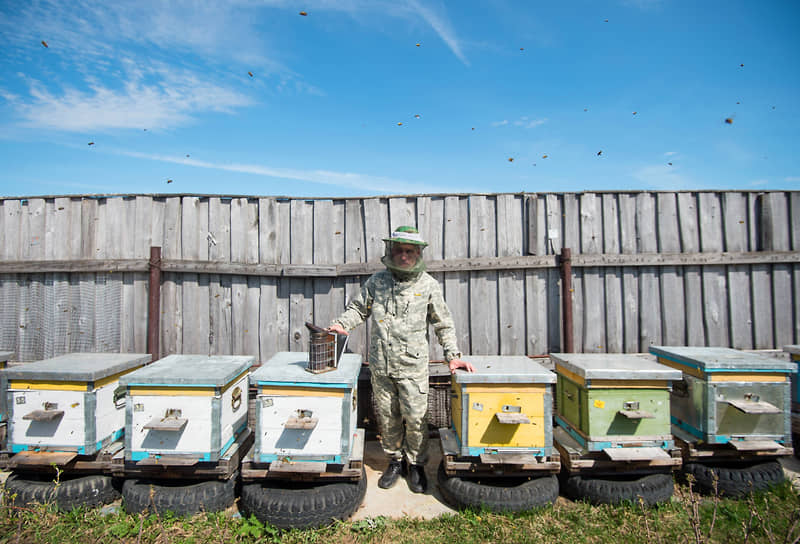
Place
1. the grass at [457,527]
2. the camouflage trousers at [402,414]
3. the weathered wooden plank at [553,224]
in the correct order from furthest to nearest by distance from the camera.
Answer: the weathered wooden plank at [553,224] → the camouflage trousers at [402,414] → the grass at [457,527]

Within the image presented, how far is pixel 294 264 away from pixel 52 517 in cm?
297

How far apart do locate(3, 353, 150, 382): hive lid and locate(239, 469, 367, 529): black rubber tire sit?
59.5 inches

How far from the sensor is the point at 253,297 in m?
4.67

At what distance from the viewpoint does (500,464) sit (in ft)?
10.5

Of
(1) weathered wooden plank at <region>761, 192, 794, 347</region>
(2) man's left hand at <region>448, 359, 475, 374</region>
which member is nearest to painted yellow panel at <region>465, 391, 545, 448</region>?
(2) man's left hand at <region>448, 359, 475, 374</region>

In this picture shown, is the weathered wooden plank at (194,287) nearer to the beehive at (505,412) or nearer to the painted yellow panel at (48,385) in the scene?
the painted yellow panel at (48,385)

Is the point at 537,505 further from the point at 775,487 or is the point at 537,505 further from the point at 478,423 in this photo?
the point at 775,487

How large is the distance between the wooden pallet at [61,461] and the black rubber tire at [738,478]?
5015mm

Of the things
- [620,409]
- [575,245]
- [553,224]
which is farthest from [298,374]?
[575,245]

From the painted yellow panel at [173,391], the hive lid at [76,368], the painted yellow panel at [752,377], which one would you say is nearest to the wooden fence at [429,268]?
the hive lid at [76,368]

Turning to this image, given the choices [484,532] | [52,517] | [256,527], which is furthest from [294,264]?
[484,532]

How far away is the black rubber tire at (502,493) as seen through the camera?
3168mm

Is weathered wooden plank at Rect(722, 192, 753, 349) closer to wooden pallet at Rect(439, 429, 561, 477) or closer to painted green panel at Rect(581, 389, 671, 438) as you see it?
painted green panel at Rect(581, 389, 671, 438)

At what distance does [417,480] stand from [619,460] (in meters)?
1.71
